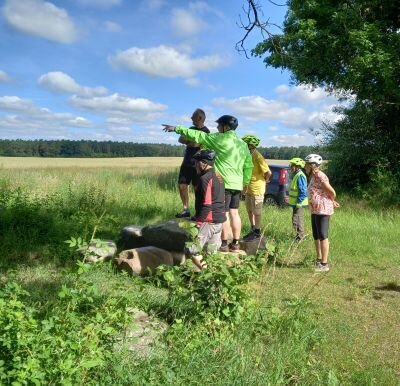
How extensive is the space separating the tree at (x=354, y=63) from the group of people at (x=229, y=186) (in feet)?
16.4

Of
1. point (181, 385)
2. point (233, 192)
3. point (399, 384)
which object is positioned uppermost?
point (233, 192)

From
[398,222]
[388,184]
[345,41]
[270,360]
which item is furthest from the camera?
[388,184]

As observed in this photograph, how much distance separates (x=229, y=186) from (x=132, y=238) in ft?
6.43

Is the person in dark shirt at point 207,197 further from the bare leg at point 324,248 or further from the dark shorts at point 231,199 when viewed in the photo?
the bare leg at point 324,248

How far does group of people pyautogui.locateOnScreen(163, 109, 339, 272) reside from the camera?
509 cm

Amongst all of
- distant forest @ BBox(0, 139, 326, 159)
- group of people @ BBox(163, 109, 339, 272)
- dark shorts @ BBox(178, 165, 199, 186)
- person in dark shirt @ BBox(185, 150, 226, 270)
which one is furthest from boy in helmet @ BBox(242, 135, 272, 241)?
distant forest @ BBox(0, 139, 326, 159)

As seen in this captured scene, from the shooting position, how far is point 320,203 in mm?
6383

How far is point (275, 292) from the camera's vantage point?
5.48m

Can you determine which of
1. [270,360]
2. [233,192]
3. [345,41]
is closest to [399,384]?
[270,360]

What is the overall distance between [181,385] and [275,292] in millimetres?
2810

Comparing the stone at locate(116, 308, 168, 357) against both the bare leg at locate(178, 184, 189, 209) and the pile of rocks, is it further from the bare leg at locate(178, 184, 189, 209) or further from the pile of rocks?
the bare leg at locate(178, 184, 189, 209)

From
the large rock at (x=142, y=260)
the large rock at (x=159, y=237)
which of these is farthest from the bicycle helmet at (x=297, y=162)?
the large rock at (x=142, y=260)

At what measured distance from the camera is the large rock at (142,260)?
568cm

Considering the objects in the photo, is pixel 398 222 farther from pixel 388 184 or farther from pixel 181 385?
pixel 181 385
